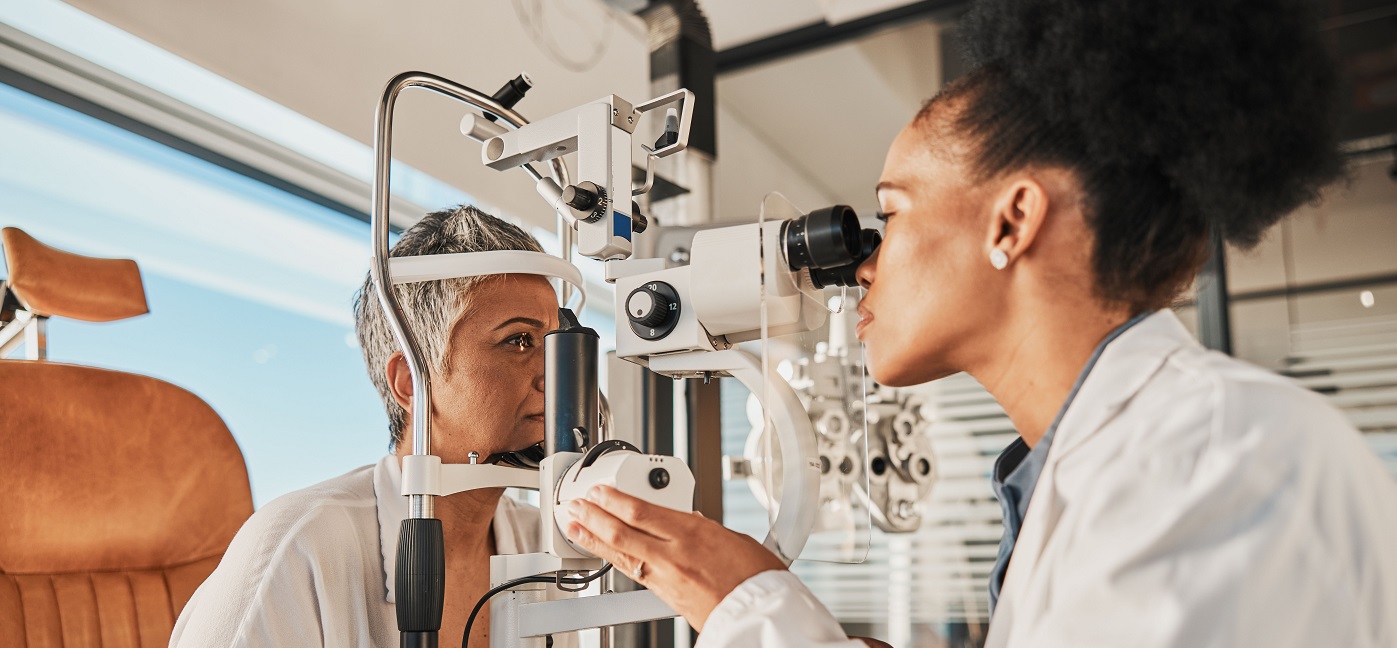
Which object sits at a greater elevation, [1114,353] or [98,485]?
[1114,353]

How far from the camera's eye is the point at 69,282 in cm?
127

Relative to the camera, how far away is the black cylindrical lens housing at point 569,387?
994mm

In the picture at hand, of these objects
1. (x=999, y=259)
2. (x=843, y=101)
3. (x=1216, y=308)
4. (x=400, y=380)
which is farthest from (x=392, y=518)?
(x=843, y=101)

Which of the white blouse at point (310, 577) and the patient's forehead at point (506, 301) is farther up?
the patient's forehead at point (506, 301)

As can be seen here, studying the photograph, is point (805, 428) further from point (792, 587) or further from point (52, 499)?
point (52, 499)

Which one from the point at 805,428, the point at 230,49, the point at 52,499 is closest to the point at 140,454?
the point at 52,499

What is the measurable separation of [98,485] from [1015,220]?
3.84 ft

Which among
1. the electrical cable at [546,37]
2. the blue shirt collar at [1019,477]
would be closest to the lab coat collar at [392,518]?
the blue shirt collar at [1019,477]

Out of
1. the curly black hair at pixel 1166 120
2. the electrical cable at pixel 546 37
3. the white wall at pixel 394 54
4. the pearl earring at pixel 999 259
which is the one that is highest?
the electrical cable at pixel 546 37

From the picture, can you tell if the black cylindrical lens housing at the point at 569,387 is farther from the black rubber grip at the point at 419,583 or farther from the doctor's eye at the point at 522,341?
the doctor's eye at the point at 522,341

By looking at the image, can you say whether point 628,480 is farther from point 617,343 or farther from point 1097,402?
point 1097,402

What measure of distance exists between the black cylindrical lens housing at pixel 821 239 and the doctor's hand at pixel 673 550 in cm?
27

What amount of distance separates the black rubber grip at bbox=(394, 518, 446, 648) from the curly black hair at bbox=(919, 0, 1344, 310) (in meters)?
0.64

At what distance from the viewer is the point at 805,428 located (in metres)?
1.01
